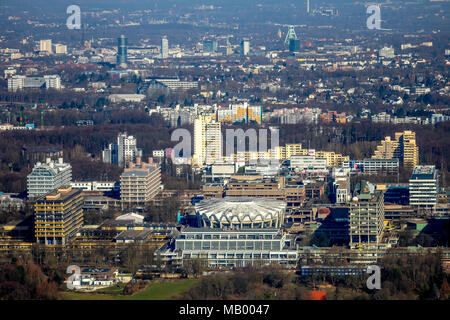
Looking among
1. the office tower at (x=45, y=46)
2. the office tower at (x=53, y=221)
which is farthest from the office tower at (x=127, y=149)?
the office tower at (x=45, y=46)

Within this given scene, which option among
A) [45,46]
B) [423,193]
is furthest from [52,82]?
[423,193]

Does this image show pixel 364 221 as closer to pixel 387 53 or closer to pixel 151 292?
pixel 151 292

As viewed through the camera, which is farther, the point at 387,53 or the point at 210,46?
the point at 210,46

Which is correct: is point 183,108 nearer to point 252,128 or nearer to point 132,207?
point 252,128

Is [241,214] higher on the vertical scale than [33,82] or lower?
lower

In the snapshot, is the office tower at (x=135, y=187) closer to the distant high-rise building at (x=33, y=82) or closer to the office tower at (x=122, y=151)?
the office tower at (x=122, y=151)

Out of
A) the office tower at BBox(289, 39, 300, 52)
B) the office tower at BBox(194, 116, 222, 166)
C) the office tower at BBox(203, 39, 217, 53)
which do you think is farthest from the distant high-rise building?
the office tower at BBox(203, 39, 217, 53)
